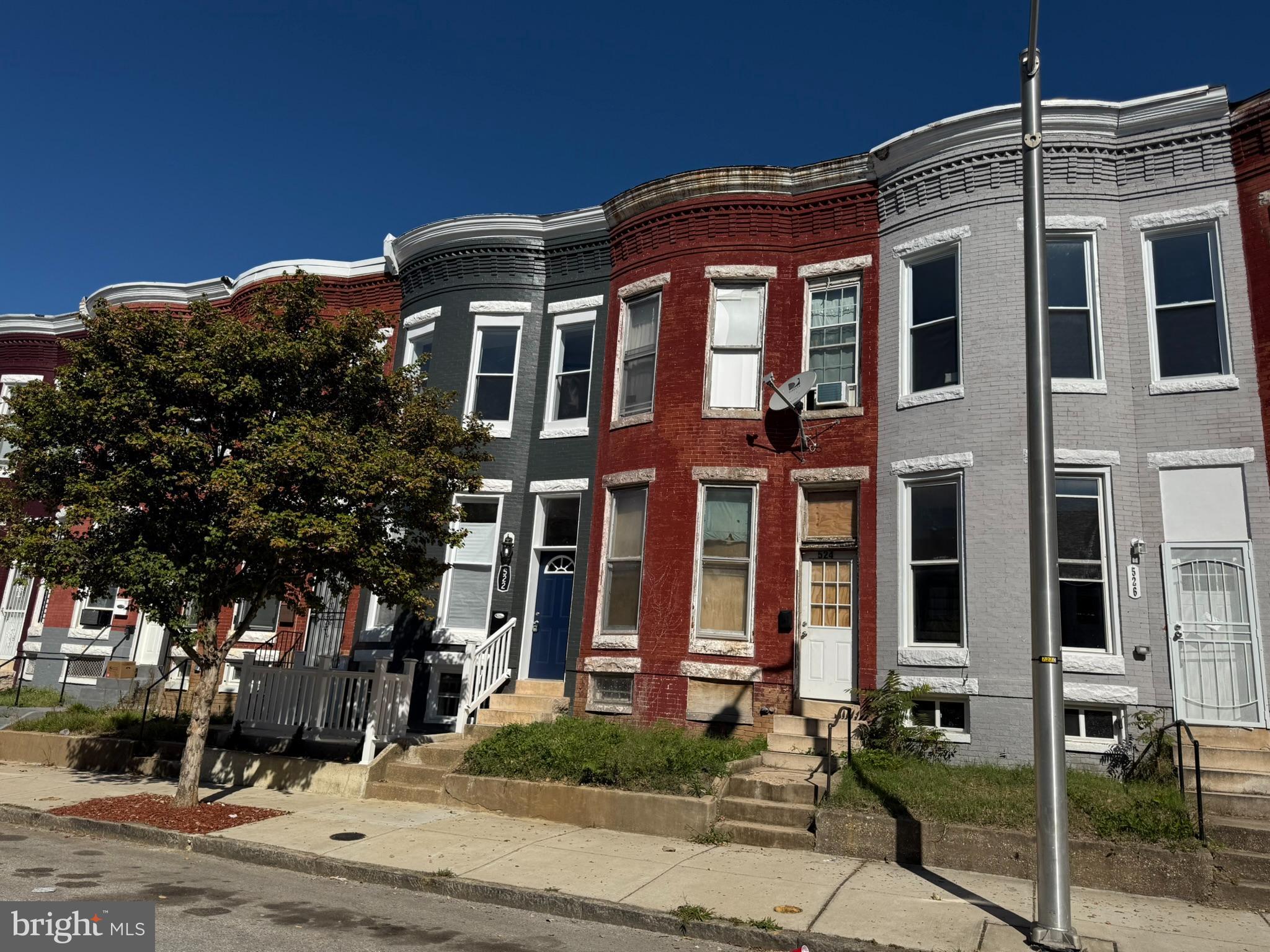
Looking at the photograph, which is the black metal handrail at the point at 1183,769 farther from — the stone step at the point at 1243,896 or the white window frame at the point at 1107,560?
the white window frame at the point at 1107,560

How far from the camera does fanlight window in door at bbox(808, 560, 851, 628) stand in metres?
12.9

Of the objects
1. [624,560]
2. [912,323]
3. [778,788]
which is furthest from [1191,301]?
[624,560]

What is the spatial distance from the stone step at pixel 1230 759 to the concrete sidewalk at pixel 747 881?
10.0 feet


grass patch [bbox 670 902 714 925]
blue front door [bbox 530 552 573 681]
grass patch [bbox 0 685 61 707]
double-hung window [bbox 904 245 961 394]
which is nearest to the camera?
grass patch [bbox 670 902 714 925]

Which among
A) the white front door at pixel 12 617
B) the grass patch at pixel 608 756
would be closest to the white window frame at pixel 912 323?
the grass patch at pixel 608 756

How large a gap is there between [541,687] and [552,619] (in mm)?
1154

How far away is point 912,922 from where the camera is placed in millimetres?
6758

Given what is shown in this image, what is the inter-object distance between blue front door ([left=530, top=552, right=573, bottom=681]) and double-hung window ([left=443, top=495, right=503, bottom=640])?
823 mm

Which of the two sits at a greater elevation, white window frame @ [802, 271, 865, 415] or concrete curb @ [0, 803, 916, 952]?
white window frame @ [802, 271, 865, 415]

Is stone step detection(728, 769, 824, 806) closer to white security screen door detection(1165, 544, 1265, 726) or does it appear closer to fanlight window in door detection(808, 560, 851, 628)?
fanlight window in door detection(808, 560, 851, 628)

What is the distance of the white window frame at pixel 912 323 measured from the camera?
12609 mm

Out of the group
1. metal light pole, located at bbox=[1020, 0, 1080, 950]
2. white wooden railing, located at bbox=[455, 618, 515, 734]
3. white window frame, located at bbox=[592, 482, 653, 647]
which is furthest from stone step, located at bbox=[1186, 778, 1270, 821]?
white wooden railing, located at bbox=[455, 618, 515, 734]

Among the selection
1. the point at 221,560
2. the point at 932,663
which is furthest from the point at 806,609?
the point at 221,560

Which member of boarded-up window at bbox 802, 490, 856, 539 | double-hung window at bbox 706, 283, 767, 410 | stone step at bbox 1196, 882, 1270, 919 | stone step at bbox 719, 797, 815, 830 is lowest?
stone step at bbox 1196, 882, 1270, 919
